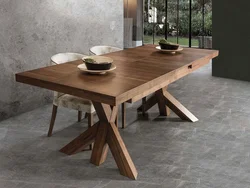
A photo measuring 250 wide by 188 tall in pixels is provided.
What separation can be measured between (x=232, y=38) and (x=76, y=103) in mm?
3671

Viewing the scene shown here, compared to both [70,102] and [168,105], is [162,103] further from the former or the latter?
[70,102]

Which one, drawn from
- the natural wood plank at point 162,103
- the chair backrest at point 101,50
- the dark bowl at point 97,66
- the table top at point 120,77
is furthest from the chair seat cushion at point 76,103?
the natural wood plank at point 162,103

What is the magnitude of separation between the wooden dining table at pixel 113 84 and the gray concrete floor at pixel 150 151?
14cm

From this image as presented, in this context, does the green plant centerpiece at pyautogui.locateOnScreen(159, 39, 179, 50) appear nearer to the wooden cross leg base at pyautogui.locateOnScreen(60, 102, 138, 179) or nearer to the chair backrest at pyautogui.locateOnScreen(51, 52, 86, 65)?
the chair backrest at pyautogui.locateOnScreen(51, 52, 86, 65)

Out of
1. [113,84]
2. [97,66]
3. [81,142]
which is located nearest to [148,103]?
[81,142]

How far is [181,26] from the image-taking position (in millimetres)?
8891

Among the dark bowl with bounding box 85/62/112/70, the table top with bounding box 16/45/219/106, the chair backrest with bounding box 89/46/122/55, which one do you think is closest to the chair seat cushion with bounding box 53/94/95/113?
the table top with bounding box 16/45/219/106

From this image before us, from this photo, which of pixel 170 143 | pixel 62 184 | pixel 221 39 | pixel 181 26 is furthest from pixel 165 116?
pixel 181 26

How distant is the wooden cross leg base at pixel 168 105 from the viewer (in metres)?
4.32

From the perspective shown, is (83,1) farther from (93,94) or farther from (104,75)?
(93,94)

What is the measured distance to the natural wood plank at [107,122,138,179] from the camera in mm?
3062

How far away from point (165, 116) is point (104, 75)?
62.4 inches

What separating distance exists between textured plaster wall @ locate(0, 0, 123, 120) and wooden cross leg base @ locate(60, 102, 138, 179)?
150 cm

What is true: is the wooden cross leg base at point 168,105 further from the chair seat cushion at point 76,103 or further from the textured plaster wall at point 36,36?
the textured plaster wall at point 36,36
